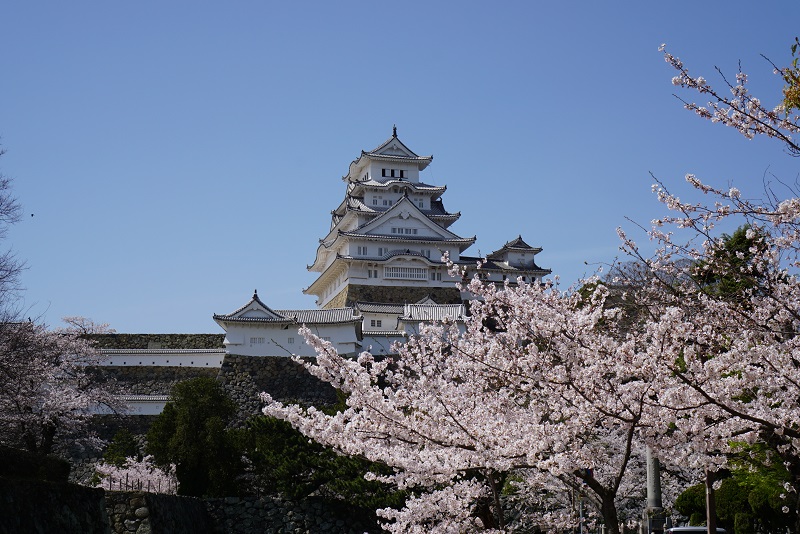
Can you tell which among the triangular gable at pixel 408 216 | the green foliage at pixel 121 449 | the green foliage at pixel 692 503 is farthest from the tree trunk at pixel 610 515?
the triangular gable at pixel 408 216

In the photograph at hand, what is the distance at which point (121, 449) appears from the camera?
2348cm

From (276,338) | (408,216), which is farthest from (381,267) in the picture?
(276,338)

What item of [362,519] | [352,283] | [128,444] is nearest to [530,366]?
[362,519]

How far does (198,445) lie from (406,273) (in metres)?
17.8

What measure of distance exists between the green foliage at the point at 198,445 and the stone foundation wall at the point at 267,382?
5775 mm

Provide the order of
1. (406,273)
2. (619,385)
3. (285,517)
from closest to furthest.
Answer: (619,385) → (285,517) → (406,273)

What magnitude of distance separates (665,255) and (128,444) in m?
19.6

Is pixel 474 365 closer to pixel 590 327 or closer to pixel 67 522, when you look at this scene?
pixel 590 327

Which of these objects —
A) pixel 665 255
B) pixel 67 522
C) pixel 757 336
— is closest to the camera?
pixel 757 336

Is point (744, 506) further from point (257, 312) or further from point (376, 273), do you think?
point (376, 273)

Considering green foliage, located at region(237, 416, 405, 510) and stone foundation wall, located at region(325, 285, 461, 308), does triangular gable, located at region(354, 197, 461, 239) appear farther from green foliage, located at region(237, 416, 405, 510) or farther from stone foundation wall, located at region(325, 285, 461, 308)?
green foliage, located at region(237, 416, 405, 510)

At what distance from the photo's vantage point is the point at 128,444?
77.8 ft

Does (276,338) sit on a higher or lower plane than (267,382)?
higher

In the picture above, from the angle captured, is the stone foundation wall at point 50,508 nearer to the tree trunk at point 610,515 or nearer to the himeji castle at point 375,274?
the tree trunk at point 610,515
